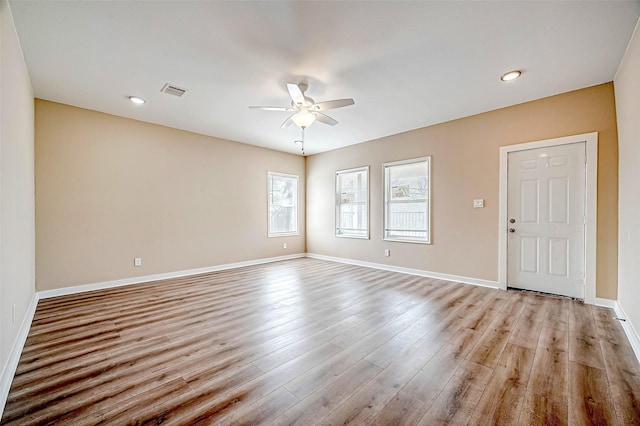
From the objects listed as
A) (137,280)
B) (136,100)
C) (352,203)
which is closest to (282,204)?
(352,203)

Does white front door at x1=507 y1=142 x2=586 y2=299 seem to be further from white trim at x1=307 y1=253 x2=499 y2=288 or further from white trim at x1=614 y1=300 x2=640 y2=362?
white trim at x1=614 y1=300 x2=640 y2=362

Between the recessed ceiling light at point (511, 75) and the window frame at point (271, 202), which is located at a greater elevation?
the recessed ceiling light at point (511, 75)

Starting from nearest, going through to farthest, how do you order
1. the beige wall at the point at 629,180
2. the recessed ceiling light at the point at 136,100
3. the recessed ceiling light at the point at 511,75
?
1. the beige wall at the point at 629,180
2. the recessed ceiling light at the point at 511,75
3. the recessed ceiling light at the point at 136,100

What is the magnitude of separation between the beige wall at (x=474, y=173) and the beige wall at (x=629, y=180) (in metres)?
0.19

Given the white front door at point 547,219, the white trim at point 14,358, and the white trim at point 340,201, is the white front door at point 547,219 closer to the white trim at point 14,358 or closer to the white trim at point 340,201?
the white trim at point 340,201

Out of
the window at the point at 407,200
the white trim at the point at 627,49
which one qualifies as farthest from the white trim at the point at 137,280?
the white trim at the point at 627,49

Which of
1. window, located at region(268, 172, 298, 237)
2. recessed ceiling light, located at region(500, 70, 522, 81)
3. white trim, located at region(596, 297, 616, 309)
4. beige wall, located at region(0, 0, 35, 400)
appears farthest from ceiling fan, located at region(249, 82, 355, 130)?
white trim, located at region(596, 297, 616, 309)

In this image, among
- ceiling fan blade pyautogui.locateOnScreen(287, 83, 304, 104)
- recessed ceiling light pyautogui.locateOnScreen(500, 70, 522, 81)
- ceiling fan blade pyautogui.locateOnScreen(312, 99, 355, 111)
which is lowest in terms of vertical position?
ceiling fan blade pyautogui.locateOnScreen(312, 99, 355, 111)

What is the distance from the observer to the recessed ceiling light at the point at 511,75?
119 inches

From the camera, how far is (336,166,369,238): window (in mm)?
5988

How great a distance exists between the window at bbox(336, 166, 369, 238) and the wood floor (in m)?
2.58

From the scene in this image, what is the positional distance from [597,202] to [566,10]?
2397mm

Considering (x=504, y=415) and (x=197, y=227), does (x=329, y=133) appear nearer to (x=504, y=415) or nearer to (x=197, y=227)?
(x=197, y=227)

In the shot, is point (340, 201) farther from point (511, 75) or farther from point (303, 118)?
point (511, 75)
